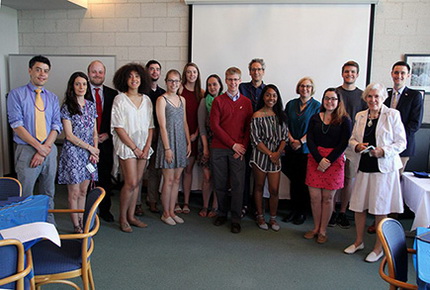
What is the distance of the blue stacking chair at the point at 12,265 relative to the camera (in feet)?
4.77

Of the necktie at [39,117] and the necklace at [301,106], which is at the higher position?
the necklace at [301,106]

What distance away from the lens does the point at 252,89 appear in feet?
13.3

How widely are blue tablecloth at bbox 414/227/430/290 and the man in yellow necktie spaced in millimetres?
2947

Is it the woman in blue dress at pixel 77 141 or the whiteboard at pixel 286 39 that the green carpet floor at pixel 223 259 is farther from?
the whiteboard at pixel 286 39

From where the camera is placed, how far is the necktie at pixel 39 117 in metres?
3.11

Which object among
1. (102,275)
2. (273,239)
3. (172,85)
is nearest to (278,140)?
(273,239)

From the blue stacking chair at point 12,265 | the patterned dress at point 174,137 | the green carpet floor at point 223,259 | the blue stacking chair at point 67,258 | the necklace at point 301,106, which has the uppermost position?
the necklace at point 301,106

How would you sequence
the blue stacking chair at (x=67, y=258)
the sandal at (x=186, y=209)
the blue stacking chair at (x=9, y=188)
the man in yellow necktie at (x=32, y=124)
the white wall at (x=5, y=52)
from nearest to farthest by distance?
the blue stacking chair at (x=67, y=258), the blue stacking chair at (x=9, y=188), the man in yellow necktie at (x=32, y=124), the sandal at (x=186, y=209), the white wall at (x=5, y=52)

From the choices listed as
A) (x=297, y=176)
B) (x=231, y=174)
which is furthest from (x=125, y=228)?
(x=297, y=176)

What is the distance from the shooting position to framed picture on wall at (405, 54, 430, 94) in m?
4.71

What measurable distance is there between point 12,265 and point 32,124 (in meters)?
1.90

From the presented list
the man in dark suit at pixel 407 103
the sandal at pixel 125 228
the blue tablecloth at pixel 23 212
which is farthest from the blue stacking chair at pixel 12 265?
the man in dark suit at pixel 407 103

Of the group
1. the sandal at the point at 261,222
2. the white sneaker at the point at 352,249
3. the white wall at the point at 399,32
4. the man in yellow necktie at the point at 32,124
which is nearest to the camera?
the man in yellow necktie at the point at 32,124

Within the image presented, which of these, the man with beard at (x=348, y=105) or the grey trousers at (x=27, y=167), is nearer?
the grey trousers at (x=27, y=167)
